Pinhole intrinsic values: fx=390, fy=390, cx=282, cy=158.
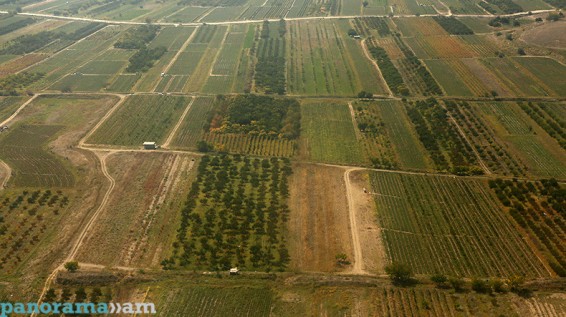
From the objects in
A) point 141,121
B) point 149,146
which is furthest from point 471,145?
point 141,121

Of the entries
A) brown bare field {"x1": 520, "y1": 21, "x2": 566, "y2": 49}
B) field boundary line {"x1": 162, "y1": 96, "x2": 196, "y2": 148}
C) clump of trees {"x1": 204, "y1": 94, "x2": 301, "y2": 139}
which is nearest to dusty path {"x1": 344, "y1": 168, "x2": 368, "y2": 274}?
clump of trees {"x1": 204, "y1": 94, "x2": 301, "y2": 139}

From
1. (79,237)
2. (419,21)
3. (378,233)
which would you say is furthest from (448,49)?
(79,237)

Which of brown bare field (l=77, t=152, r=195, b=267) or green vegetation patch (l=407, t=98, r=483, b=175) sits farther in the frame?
green vegetation patch (l=407, t=98, r=483, b=175)

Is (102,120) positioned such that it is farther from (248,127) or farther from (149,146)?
(248,127)

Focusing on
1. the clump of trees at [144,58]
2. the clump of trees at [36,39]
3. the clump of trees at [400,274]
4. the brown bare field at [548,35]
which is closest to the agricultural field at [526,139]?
the clump of trees at [400,274]

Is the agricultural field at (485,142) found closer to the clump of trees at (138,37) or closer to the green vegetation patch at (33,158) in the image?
the green vegetation patch at (33,158)

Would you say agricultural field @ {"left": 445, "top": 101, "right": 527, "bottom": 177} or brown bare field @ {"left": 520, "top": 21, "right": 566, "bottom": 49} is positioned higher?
brown bare field @ {"left": 520, "top": 21, "right": 566, "bottom": 49}

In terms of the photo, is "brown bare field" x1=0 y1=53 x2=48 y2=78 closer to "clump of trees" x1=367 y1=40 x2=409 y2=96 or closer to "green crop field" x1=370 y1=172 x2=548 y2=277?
"clump of trees" x1=367 y1=40 x2=409 y2=96
